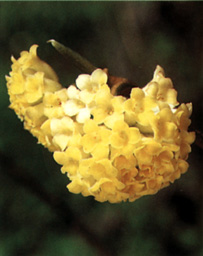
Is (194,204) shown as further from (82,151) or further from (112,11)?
(82,151)

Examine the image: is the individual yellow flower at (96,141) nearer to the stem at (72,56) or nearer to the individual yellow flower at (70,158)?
the individual yellow flower at (70,158)

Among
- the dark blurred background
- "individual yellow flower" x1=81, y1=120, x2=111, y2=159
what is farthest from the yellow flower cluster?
the dark blurred background

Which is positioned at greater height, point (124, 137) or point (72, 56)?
point (72, 56)

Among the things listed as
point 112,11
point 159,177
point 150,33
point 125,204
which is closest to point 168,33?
point 150,33

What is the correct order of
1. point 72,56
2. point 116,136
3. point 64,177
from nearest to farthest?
point 116,136, point 72,56, point 64,177

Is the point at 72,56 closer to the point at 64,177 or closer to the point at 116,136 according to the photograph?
the point at 116,136

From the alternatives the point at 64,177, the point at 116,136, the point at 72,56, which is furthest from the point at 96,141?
the point at 64,177

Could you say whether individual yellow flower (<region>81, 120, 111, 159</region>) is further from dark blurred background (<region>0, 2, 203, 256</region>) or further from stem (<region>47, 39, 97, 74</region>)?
dark blurred background (<region>0, 2, 203, 256</region>)
